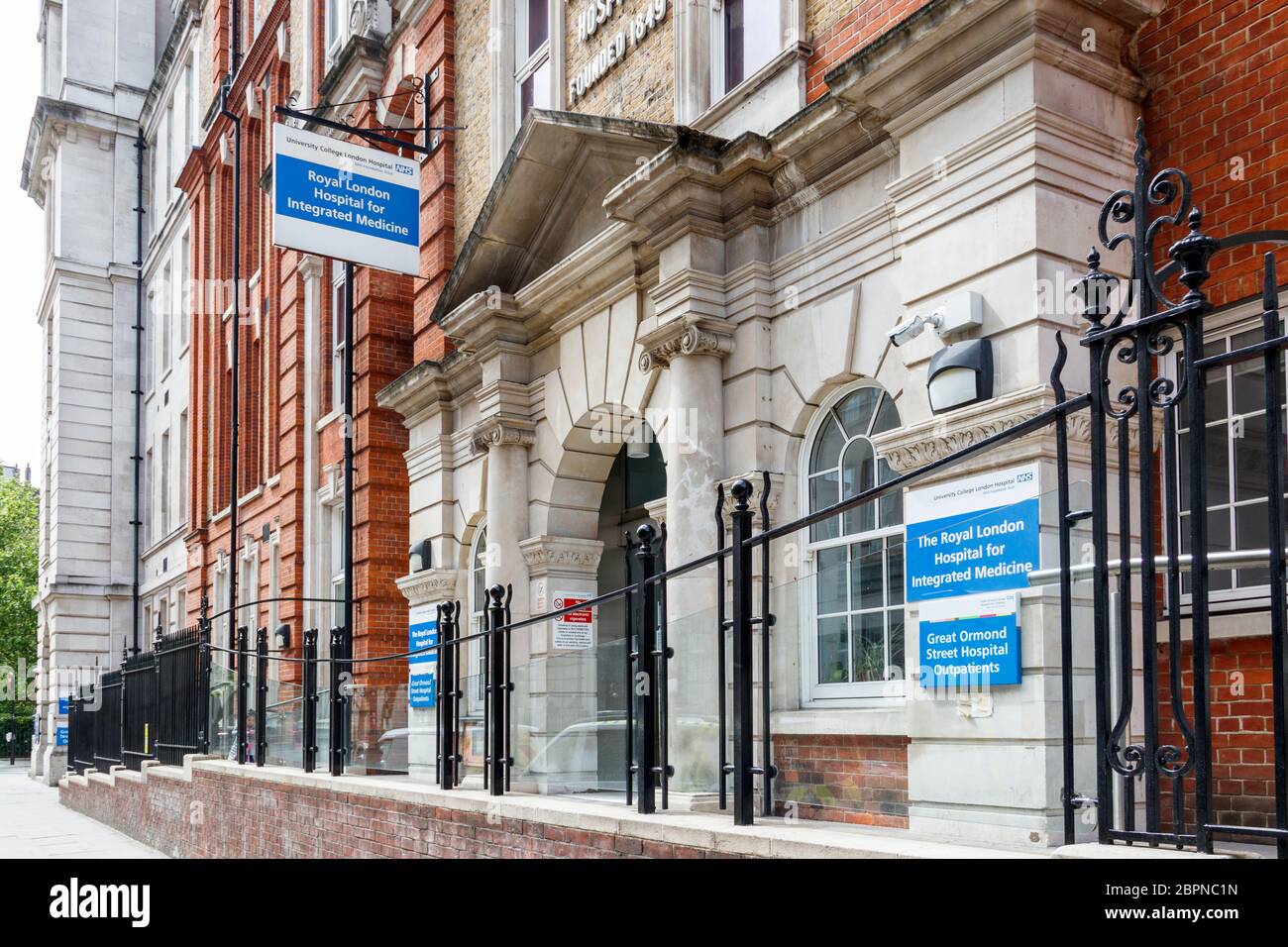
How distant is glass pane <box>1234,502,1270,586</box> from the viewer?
20.8 feet

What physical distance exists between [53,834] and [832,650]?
16.7 metres

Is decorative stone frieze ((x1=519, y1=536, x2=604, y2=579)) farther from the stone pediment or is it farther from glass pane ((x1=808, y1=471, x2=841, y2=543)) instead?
glass pane ((x1=808, y1=471, x2=841, y2=543))

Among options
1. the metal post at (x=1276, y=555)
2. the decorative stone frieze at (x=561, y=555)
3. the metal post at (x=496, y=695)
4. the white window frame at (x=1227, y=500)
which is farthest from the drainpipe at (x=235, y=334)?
the metal post at (x=1276, y=555)

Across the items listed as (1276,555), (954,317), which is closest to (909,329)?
(954,317)

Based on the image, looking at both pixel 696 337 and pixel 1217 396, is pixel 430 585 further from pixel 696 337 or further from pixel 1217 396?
pixel 1217 396

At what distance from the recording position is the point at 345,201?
14.3 m

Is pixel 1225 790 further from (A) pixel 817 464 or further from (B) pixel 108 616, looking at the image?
(B) pixel 108 616

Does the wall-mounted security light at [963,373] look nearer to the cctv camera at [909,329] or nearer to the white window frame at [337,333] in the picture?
the cctv camera at [909,329]

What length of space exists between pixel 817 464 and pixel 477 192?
727cm

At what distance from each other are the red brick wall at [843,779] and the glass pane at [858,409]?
11.8 feet

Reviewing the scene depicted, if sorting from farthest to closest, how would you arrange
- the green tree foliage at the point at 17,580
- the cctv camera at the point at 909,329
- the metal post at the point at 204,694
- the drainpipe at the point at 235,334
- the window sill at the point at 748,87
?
the green tree foliage at the point at 17,580, the drainpipe at the point at 235,334, the metal post at the point at 204,694, the window sill at the point at 748,87, the cctv camera at the point at 909,329

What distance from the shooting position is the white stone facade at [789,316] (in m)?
6.29

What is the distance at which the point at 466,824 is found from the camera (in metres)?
8.42

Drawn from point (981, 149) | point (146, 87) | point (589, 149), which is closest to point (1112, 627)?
point (981, 149)
